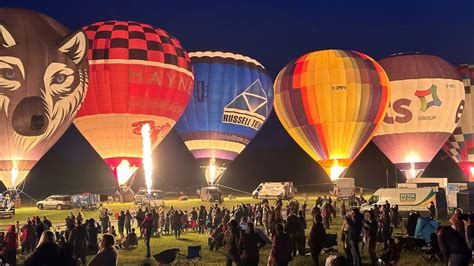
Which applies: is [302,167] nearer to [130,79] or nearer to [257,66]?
[257,66]

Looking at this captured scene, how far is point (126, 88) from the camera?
92.3 feet

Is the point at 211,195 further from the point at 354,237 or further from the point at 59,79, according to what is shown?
the point at 354,237

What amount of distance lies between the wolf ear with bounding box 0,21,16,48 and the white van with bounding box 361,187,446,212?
17.2 m

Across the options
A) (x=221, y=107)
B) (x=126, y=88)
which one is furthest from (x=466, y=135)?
(x=126, y=88)

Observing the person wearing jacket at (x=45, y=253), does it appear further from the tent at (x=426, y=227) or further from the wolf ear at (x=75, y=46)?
the wolf ear at (x=75, y=46)

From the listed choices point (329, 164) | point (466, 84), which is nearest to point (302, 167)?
point (466, 84)

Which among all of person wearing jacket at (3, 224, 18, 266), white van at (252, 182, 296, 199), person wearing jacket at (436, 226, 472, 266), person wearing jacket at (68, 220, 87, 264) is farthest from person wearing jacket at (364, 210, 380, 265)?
white van at (252, 182, 296, 199)

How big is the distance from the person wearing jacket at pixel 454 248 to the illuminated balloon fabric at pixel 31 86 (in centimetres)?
1920

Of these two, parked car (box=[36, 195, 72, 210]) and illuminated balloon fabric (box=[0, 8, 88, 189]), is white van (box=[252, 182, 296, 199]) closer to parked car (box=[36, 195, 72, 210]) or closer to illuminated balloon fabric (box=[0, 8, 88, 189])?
parked car (box=[36, 195, 72, 210])

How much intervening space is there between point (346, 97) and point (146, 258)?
2107cm

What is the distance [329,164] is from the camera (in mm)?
34375

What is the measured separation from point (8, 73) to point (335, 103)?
18.4 metres

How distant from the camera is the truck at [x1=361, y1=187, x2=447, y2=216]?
26.6 metres

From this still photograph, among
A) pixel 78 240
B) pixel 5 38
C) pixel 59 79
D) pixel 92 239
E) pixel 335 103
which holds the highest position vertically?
pixel 5 38
